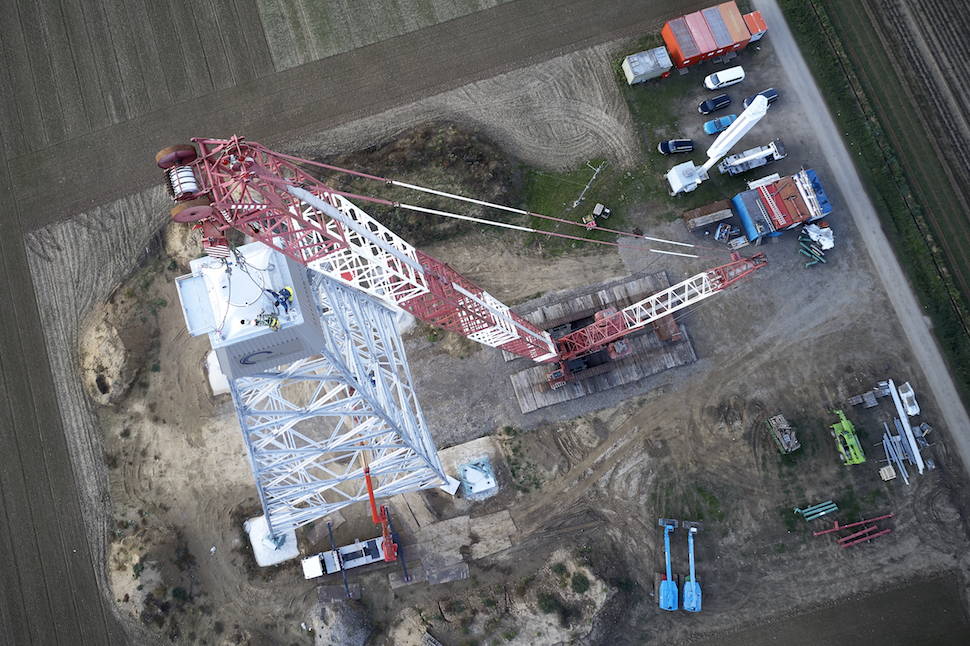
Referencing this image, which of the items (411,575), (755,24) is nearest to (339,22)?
(755,24)

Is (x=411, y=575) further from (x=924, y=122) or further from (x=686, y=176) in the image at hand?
(x=924, y=122)

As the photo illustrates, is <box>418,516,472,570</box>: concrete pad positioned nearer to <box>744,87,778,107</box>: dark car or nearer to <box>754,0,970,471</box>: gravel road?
<box>754,0,970,471</box>: gravel road

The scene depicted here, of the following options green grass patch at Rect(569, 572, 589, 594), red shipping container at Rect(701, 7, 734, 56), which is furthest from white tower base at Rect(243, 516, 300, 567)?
red shipping container at Rect(701, 7, 734, 56)

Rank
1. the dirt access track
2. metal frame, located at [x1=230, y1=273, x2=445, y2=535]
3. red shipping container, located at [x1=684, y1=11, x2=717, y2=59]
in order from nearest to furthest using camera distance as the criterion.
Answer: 1. metal frame, located at [x1=230, y1=273, x2=445, y2=535]
2. red shipping container, located at [x1=684, y1=11, x2=717, y2=59]
3. the dirt access track

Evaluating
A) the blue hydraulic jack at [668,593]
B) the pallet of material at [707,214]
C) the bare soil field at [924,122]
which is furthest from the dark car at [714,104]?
the blue hydraulic jack at [668,593]

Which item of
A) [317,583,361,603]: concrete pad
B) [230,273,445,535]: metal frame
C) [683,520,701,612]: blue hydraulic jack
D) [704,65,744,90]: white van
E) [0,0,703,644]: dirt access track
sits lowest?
[683,520,701,612]: blue hydraulic jack
